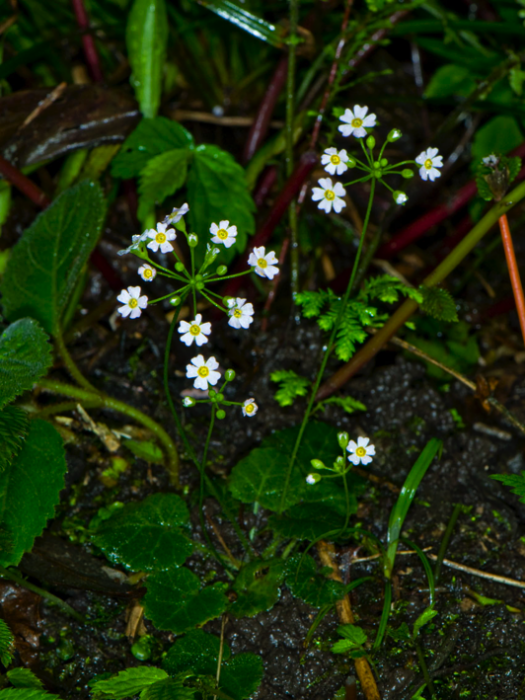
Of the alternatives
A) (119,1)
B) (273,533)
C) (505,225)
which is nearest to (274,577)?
(273,533)

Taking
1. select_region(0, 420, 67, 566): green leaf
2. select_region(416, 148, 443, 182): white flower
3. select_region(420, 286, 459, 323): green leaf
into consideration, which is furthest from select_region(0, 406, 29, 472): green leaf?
select_region(416, 148, 443, 182): white flower

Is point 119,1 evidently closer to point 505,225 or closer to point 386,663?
point 505,225

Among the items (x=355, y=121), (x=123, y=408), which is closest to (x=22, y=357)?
(x=123, y=408)

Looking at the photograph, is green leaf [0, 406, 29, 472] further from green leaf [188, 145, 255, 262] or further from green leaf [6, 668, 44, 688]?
green leaf [188, 145, 255, 262]

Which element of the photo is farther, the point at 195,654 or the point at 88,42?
the point at 88,42

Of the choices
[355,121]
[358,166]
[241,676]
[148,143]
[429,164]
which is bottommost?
[241,676]

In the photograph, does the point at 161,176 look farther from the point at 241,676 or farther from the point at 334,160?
the point at 241,676

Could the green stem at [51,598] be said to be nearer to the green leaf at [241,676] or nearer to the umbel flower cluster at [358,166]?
the green leaf at [241,676]
